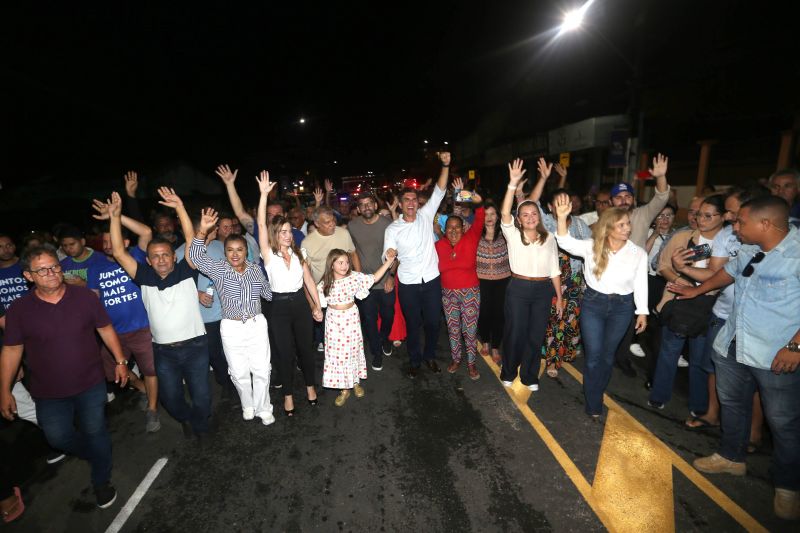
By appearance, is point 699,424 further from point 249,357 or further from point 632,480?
point 249,357

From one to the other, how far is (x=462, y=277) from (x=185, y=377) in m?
3.36

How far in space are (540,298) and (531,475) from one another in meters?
1.87

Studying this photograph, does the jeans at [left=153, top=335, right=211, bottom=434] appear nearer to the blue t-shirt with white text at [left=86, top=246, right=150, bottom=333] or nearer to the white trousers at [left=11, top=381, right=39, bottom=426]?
the blue t-shirt with white text at [left=86, top=246, right=150, bottom=333]

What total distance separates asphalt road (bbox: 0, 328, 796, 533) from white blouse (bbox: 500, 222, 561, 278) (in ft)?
4.97

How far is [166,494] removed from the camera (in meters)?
3.36

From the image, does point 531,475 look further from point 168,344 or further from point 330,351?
point 168,344

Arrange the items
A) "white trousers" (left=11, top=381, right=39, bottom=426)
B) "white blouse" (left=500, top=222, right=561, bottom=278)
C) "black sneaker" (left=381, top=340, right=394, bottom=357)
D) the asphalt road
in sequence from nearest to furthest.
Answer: the asphalt road
"white trousers" (left=11, top=381, right=39, bottom=426)
"white blouse" (left=500, top=222, right=561, bottom=278)
"black sneaker" (left=381, top=340, right=394, bottom=357)

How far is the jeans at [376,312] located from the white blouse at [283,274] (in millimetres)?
A: 1296

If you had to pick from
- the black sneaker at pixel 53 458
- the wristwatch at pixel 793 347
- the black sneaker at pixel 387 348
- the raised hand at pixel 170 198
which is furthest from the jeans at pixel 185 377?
the wristwatch at pixel 793 347

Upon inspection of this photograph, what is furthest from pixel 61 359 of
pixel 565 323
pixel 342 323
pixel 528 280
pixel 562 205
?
pixel 565 323

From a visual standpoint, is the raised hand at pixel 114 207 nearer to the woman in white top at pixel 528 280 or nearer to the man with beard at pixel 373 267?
the man with beard at pixel 373 267


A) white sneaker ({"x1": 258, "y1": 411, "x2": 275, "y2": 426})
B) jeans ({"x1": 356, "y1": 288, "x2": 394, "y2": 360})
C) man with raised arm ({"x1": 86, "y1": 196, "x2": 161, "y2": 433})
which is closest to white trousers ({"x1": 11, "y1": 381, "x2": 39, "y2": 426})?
man with raised arm ({"x1": 86, "y1": 196, "x2": 161, "y2": 433})

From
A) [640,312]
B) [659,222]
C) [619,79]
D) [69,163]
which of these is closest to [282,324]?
[640,312]

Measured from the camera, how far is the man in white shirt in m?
4.88
